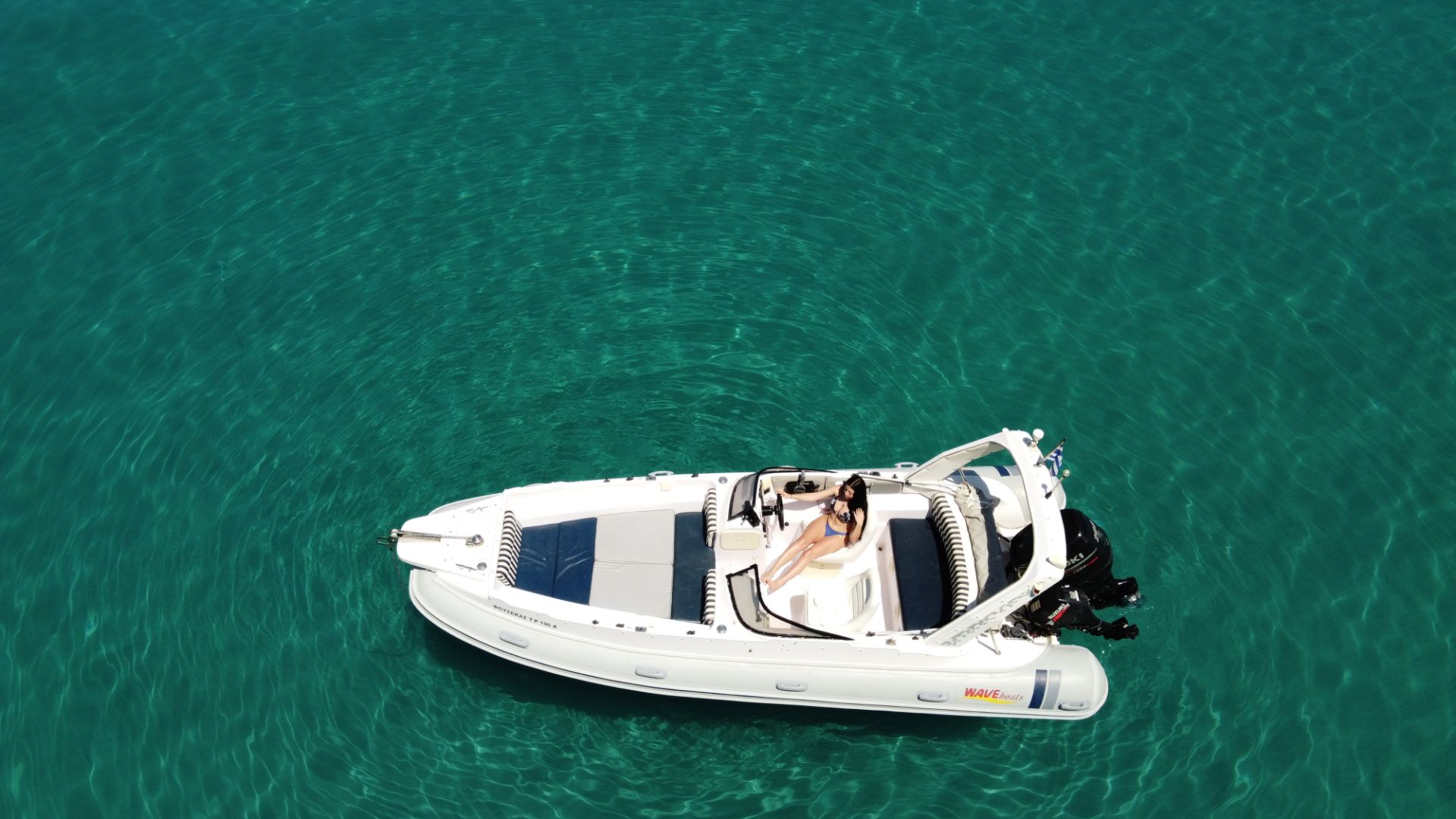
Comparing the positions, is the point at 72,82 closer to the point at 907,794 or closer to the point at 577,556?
the point at 577,556

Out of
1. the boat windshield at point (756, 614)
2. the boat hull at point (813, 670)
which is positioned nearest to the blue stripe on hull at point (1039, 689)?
the boat hull at point (813, 670)

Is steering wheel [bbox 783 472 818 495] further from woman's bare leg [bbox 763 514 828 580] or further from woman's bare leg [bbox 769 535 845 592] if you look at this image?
woman's bare leg [bbox 769 535 845 592]

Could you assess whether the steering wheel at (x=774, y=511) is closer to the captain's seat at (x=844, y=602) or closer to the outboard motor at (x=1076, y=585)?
the captain's seat at (x=844, y=602)

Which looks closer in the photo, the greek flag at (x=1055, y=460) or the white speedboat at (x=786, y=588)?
the white speedboat at (x=786, y=588)

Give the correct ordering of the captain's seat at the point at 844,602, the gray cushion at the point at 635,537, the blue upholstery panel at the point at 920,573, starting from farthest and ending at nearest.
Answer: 1. the gray cushion at the point at 635,537
2. the captain's seat at the point at 844,602
3. the blue upholstery panel at the point at 920,573

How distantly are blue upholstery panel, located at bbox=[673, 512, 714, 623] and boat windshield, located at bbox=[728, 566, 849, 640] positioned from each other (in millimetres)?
364

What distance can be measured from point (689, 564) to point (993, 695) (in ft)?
10.0

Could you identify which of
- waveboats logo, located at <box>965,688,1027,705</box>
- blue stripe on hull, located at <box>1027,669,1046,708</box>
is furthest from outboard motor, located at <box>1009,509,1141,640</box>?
waveboats logo, located at <box>965,688,1027,705</box>

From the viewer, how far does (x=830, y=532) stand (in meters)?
10.8

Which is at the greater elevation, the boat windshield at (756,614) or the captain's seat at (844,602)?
the boat windshield at (756,614)

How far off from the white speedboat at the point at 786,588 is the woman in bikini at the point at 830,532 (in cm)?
14

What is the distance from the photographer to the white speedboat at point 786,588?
33.6 ft

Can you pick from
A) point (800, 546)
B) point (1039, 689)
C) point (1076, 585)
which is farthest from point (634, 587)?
point (1076, 585)

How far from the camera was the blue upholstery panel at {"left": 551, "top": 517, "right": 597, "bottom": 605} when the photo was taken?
35.0 ft
